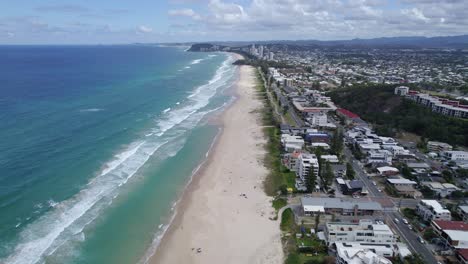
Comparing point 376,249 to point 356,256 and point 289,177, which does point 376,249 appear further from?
point 289,177

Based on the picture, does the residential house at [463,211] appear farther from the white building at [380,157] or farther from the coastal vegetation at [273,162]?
the coastal vegetation at [273,162]

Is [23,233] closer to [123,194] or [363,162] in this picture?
[123,194]

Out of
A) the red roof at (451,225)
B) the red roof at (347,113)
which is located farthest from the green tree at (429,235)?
the red roof at (347,113)

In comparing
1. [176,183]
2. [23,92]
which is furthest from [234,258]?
[23,92]

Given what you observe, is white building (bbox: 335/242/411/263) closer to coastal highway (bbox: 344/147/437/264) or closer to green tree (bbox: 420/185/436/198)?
coastal highway (bbox: 344/147/437/264)

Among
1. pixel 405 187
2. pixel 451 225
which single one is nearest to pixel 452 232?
pixel 451 225

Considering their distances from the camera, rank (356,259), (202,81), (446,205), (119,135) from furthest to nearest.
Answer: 1. (202,81)
2. (119,135)
3. (446,205)
4. (356,259)
